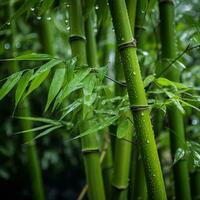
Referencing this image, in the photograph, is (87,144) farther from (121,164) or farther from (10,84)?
(10,84)

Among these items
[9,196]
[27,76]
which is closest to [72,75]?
[27,76]

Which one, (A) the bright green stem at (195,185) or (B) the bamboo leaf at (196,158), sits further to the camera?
(A) the bright green stem at (195,185)

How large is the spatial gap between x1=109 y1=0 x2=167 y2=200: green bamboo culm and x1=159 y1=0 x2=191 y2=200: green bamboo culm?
0.26m

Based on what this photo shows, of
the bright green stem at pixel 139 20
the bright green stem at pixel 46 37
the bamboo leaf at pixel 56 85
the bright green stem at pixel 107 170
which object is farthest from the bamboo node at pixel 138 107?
the bright green stem at pixel 46 37

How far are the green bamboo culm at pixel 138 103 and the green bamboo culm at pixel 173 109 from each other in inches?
10.1

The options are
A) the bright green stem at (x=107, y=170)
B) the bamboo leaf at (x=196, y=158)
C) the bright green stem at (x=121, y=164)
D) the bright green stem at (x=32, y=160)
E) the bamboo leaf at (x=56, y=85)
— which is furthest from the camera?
the bright green stem at (x=32, y=160)

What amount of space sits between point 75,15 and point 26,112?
69cm

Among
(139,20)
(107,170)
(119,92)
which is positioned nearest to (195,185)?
(107,170)

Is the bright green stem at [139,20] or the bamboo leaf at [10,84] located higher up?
the bright green stem at [139,20]

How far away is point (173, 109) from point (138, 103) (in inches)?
11.7

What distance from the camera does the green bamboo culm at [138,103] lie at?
0.61m

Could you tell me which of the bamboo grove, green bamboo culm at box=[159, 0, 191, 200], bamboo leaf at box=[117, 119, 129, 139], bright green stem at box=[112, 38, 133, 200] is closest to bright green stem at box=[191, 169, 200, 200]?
the bamboo grove

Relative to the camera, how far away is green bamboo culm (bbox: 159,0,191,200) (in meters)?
0.87

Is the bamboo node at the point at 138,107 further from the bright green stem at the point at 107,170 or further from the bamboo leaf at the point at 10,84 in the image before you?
the bright green stem at the point at 107,170
